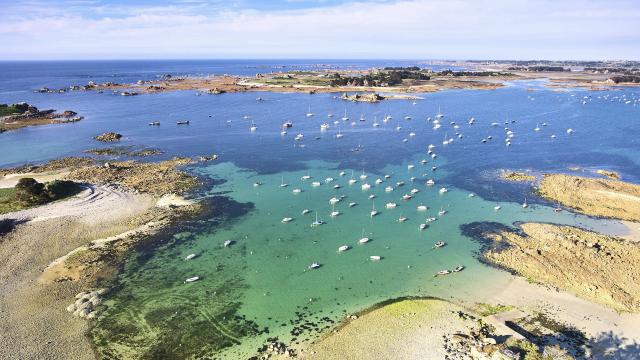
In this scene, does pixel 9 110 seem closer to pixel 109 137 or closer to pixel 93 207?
pixel 109 137

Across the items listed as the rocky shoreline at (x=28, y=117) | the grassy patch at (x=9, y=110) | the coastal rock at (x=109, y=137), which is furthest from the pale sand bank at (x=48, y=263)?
the grassy patch at (x=9, y=110)

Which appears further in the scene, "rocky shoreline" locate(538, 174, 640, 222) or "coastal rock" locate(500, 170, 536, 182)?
"coastal rock" locate(500, 170, 536, 182)

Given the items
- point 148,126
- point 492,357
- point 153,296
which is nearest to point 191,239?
point 153,296

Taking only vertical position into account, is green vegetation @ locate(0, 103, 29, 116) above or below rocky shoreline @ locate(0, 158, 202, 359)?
above

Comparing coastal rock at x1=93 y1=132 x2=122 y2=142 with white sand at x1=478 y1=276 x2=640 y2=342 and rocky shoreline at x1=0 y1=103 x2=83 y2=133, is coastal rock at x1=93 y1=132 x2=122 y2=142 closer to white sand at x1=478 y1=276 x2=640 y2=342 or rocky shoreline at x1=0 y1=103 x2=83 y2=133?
rocky shoreline at x1=0 y1=103 x2=83 y2=133

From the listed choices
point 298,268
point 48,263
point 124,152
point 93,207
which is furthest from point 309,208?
point 124,152

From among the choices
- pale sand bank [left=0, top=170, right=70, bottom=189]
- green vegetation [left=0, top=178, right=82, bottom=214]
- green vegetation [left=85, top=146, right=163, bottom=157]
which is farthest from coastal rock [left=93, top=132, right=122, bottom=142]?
green vegetation [left=0, top=178, right=82, bottom=214]

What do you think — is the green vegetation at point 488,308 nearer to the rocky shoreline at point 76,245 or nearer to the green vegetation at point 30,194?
the rocky shoreline at point 76,245

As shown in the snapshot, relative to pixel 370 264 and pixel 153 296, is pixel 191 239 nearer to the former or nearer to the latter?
pixel 153 296
